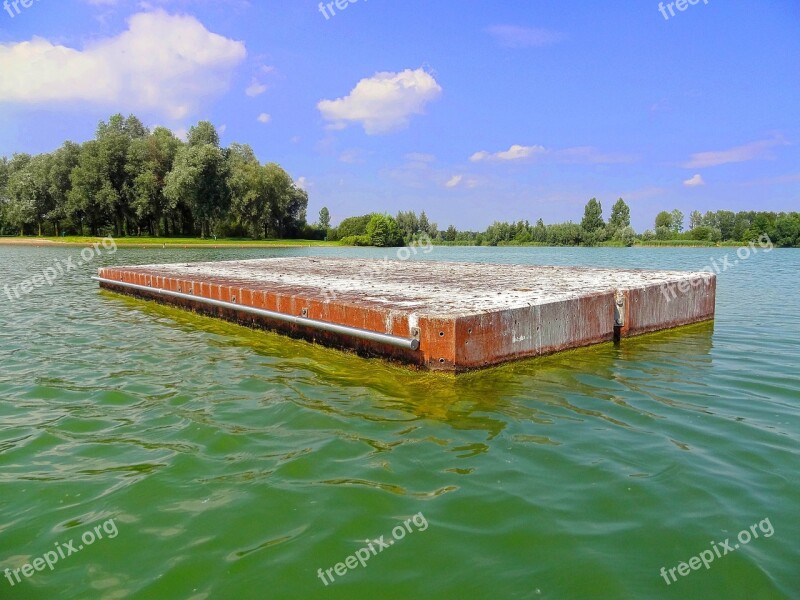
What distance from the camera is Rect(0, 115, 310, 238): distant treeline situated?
193 ft

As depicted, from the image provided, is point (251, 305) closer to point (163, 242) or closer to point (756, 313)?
point (756, 313)

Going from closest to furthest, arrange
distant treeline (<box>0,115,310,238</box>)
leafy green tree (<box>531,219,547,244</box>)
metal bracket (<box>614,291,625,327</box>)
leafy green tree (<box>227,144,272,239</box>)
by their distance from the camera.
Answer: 1. metal bracket (<box>614,291,625,327</box>)
2. distant treeline (<box>0,115,310,238</box>)
3. leafy green tree (<box>227,144,272,239</box>)
4. leafy green tree (<box>531,219,547,244</box>)

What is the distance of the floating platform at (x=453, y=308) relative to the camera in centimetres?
636

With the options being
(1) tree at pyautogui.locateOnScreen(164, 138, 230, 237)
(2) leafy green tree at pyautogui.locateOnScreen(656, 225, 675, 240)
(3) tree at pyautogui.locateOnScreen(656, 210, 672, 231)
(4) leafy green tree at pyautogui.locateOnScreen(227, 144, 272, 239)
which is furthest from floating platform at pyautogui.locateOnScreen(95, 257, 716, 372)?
(3) tree at pyautogui.locateOnScreen(656, 210, 672, 231)

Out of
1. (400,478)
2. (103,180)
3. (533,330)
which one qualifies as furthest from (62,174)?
(400,478)

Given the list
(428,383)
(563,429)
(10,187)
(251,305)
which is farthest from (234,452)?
(10,187)

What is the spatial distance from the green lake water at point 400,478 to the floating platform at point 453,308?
34 centimetres

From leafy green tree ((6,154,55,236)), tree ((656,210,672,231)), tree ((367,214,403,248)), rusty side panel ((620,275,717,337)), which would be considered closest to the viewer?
rusty side panel ((620,275,717,337))

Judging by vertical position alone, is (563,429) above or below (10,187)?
below

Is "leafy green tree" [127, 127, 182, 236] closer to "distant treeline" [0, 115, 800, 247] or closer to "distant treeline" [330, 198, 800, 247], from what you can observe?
"distant treeline" [0, 115, 800, 247]

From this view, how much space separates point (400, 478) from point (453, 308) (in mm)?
3151

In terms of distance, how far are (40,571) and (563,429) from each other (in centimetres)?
378

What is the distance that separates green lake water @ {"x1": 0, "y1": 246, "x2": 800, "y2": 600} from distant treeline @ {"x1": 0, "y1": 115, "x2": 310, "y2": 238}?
179 feet

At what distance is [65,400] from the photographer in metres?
5.88
